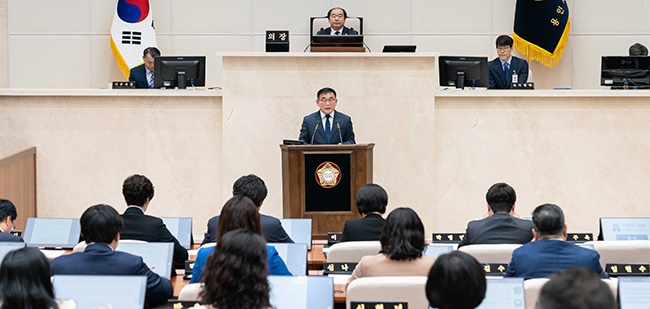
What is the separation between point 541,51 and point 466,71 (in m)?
3.30

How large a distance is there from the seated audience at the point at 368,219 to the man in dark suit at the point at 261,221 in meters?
0.41

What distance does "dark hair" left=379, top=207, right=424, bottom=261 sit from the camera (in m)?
4.73

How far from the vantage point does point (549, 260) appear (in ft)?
15.7

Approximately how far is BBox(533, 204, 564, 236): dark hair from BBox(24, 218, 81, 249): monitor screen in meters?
3.22

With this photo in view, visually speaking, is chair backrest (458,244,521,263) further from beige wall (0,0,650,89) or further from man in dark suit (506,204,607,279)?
beige wall (0,0,650,89)

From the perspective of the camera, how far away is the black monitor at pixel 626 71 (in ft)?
33.1

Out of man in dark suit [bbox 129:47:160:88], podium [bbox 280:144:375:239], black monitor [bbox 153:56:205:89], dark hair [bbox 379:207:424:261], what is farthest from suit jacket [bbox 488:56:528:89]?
dark hair [bbox 379:207:424:261]

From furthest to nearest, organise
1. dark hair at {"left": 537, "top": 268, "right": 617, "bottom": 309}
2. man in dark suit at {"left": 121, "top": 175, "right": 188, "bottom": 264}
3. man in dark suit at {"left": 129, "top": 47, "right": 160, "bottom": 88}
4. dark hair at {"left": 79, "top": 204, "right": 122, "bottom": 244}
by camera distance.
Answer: man in dark suit at {"left": 129, "top": 47, "right": 160, "bottom": 88} → man in dark suit at {"left": 121, "top": 175, "right": 188, "bottom": 264} → dark hair at {"left": 79, "top": 204, "right": 122, "bottom": 244} → dark hair at {"left": 537, "top": 268, "right": 617, "bottom": 309}

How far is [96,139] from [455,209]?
3621 mm

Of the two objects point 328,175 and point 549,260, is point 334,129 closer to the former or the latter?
point 328,175

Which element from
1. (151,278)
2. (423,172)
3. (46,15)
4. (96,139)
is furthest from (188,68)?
(151,278)

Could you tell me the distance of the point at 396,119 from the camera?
9.34 metres

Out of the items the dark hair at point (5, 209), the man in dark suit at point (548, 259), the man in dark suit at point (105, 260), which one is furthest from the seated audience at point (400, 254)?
the dark hair at point (5, 209)

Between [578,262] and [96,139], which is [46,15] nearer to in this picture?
[96,139]
